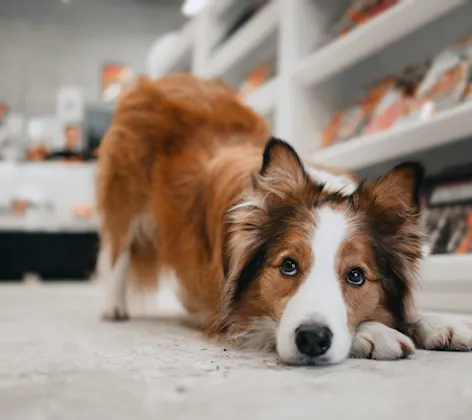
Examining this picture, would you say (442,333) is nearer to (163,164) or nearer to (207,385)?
(207,385)

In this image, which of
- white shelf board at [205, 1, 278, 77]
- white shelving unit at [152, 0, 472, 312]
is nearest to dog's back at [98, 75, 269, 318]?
white shelving unit at [152, 0, 472, 312]

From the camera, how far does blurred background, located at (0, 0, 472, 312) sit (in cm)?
286

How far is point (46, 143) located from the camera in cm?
888

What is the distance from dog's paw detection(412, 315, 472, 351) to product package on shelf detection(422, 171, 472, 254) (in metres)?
1.02

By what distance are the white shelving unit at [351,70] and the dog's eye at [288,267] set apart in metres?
0.66

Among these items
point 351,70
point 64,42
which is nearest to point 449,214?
point 351,70

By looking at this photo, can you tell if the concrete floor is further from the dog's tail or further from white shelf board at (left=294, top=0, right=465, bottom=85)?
white shelf board at (left=294, top=0, right=465, bottom=85)

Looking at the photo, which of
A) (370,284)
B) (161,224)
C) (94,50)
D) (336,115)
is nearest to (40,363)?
(370,284)

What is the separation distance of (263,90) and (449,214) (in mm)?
1925

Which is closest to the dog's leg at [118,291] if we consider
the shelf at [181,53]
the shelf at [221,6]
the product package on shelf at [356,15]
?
the product package on shelf at [356,15]

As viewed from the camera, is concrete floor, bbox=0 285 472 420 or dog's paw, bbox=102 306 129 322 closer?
concrete floor, bbox=0 285 472 420

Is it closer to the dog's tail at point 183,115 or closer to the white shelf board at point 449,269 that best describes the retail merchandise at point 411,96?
the white shelf board at point 449,269

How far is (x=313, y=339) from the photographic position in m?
1.43

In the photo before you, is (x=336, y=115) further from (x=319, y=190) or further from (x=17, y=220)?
(x=17, y=220)
